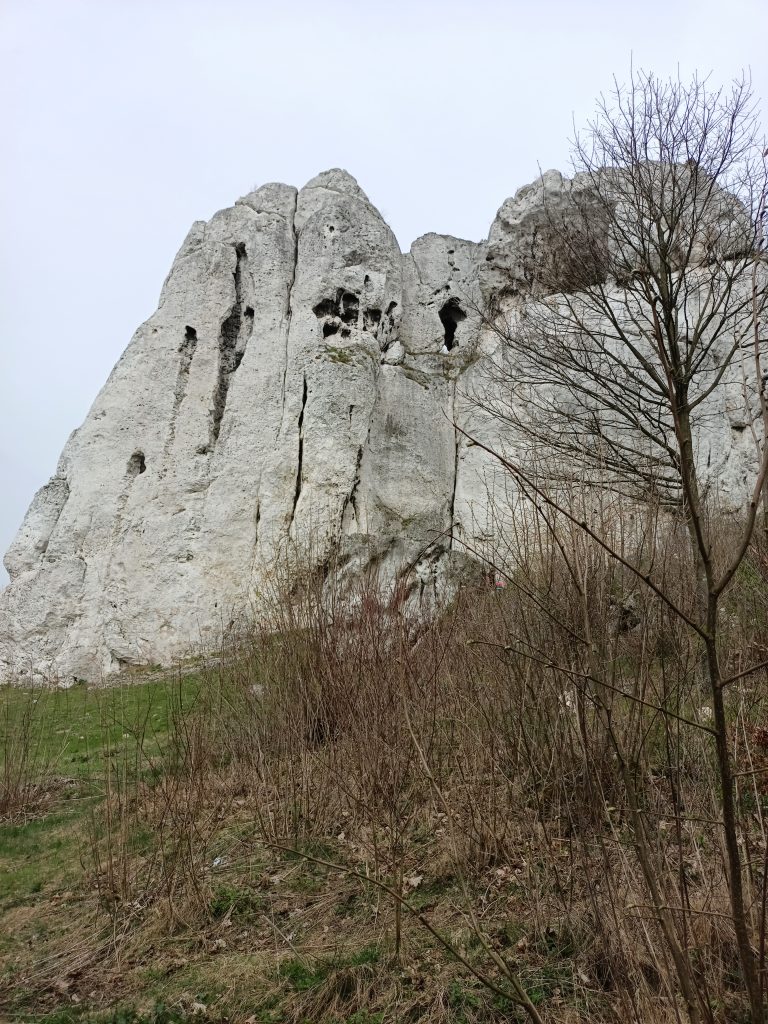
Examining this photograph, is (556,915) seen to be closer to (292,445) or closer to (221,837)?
(221,837)

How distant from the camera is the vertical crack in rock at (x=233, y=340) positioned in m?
18.3

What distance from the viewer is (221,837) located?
5496mm

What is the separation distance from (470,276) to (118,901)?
1892cm

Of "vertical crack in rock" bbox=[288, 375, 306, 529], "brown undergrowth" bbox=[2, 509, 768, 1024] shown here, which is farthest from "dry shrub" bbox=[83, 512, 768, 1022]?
"vertical crack in rock" bbox=[288, 375, 306, 529]

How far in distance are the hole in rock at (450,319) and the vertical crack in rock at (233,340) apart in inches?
212

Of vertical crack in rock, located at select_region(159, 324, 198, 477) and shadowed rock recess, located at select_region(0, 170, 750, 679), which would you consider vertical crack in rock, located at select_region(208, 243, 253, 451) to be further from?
vertical crack in rock, located at select_region(159, 324, 198, 477)

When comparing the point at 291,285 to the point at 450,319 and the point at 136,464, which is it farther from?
the point at 136,464

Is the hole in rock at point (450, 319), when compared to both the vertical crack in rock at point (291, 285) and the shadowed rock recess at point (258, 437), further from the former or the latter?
the vertical crack in rock at point (291, 285)

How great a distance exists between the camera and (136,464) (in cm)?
1800

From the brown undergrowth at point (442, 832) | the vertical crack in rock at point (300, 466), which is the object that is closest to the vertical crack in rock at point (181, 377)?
the vertical crack in rock at point (300, 466)

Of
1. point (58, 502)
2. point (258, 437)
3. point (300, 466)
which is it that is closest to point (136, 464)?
point (58, 502)

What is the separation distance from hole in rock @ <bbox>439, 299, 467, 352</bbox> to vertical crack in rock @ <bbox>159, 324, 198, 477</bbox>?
6767mm

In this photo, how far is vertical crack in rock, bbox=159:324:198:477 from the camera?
701 inches

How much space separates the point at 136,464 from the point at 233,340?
402 cm
